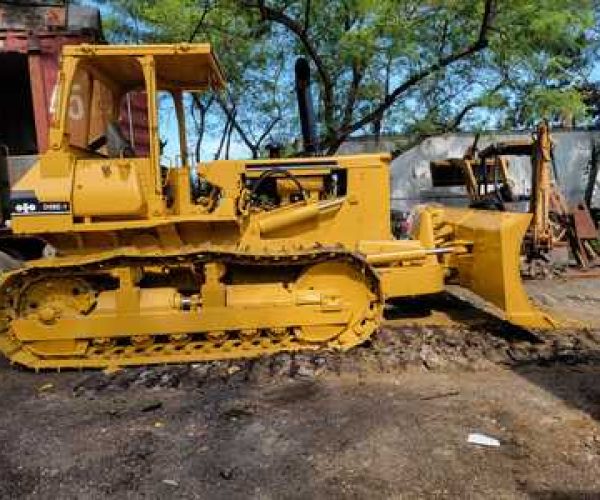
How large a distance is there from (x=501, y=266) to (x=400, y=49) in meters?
7.20

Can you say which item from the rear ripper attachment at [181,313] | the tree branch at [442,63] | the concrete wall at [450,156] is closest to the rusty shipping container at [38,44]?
the rear ripper attachment at [181,313]

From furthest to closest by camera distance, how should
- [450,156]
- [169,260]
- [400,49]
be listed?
1. [450,156]
2. [400,49]
3. [169,260]

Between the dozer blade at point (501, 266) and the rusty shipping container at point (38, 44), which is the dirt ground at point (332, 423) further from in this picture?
the rusty shipping container at point (38, 44)

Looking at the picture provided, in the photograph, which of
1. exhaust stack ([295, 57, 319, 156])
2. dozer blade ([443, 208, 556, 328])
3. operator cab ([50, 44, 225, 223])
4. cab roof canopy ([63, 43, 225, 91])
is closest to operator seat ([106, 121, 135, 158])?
operator cab ([50, 44, 225, 223])

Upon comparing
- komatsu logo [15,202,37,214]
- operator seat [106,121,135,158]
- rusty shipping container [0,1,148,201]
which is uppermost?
rusty shipping container [0,1,148,201]

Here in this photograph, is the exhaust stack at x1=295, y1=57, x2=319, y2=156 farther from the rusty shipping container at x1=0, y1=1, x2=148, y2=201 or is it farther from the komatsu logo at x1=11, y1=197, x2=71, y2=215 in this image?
the komatsu logo at x1=11, y1=197, x2=71, y2=215

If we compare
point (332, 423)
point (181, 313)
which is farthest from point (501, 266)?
point (181, 313)

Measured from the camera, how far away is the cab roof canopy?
605 centimetres

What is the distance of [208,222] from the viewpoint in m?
6.26

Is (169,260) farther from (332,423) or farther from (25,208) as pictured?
(332,423)

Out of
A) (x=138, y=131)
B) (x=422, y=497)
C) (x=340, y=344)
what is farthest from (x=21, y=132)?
(x=422, y=497)

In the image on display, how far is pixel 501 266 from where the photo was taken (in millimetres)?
6379

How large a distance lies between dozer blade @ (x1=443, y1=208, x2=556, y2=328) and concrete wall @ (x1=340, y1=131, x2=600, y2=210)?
1005cm

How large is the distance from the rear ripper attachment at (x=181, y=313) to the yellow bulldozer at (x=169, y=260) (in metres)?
0.01
